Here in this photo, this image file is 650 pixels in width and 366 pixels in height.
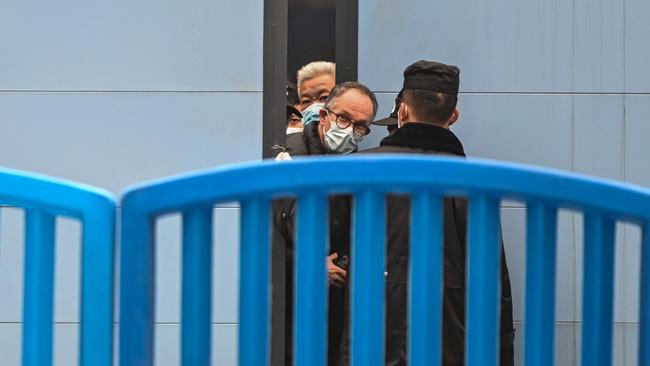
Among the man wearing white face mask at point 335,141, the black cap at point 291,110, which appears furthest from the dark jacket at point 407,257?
the black cap at point 291,110

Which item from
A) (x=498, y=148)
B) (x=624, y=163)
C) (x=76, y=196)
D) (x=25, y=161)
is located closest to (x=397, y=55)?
(x=498, y=148)

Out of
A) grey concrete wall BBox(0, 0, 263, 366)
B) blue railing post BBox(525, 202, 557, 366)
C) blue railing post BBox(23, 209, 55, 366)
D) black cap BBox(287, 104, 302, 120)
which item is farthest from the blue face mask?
blue railing post BBox(525, 202, 557, 366)

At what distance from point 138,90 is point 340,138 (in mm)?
1064

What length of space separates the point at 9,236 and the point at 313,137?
4.72ft

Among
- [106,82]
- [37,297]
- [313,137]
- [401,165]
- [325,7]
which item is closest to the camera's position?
[401,165]

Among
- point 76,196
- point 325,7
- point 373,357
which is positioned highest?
point 325,7

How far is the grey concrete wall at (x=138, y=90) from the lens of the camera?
19.5ft

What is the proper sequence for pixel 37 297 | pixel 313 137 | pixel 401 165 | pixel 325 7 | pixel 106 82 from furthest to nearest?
1. pixel 325 7
2. pixel 106 82
3. pixel 313 137
4. pixel 37 297
5. pixel 401 165

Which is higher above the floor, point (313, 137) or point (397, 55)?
point (397, 55)

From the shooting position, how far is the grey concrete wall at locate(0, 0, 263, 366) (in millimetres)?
5953

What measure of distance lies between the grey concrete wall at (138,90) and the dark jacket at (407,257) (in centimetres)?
157

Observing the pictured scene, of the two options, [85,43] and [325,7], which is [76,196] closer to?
[85,43]

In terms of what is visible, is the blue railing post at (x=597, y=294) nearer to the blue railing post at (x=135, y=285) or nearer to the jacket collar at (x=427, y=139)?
the blue railing post at (x=135, y=285)

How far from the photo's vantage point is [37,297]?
2477mm
